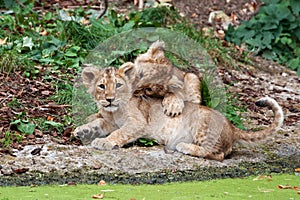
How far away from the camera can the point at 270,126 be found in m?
8.32

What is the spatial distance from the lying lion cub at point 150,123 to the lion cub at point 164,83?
0.09 metres

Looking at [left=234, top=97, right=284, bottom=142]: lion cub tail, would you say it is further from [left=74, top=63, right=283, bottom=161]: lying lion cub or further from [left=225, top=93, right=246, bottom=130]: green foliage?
[left=225, top=93, right=246, bottom=130]: green foliage

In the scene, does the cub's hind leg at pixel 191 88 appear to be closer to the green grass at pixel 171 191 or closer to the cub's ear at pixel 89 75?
the cub's ear at pixel 89 75

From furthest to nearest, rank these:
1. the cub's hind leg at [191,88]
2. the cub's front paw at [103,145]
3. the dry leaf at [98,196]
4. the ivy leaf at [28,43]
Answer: the ivy leaf at [28,43]
the cub's hind leg at [191,88]
the cub's front paw at [103,145]
the dry leaf at [98,196]

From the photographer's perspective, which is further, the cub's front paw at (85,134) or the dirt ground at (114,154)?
the cub's front paw at (85,134)

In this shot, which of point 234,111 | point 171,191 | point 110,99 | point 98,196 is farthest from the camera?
point 234,111

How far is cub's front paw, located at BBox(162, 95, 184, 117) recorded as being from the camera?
834cm

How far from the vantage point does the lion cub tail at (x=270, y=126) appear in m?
8.12

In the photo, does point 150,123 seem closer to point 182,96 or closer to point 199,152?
point 182,96

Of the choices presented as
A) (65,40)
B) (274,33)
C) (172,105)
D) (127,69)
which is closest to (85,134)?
(127,69)

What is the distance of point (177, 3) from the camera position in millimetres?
15805

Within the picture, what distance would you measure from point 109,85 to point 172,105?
771 millimetres

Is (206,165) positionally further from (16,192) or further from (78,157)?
(16,192)

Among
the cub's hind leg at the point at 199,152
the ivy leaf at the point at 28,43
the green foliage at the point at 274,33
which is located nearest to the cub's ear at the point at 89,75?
the cub's hind leg at the point at 199,152
